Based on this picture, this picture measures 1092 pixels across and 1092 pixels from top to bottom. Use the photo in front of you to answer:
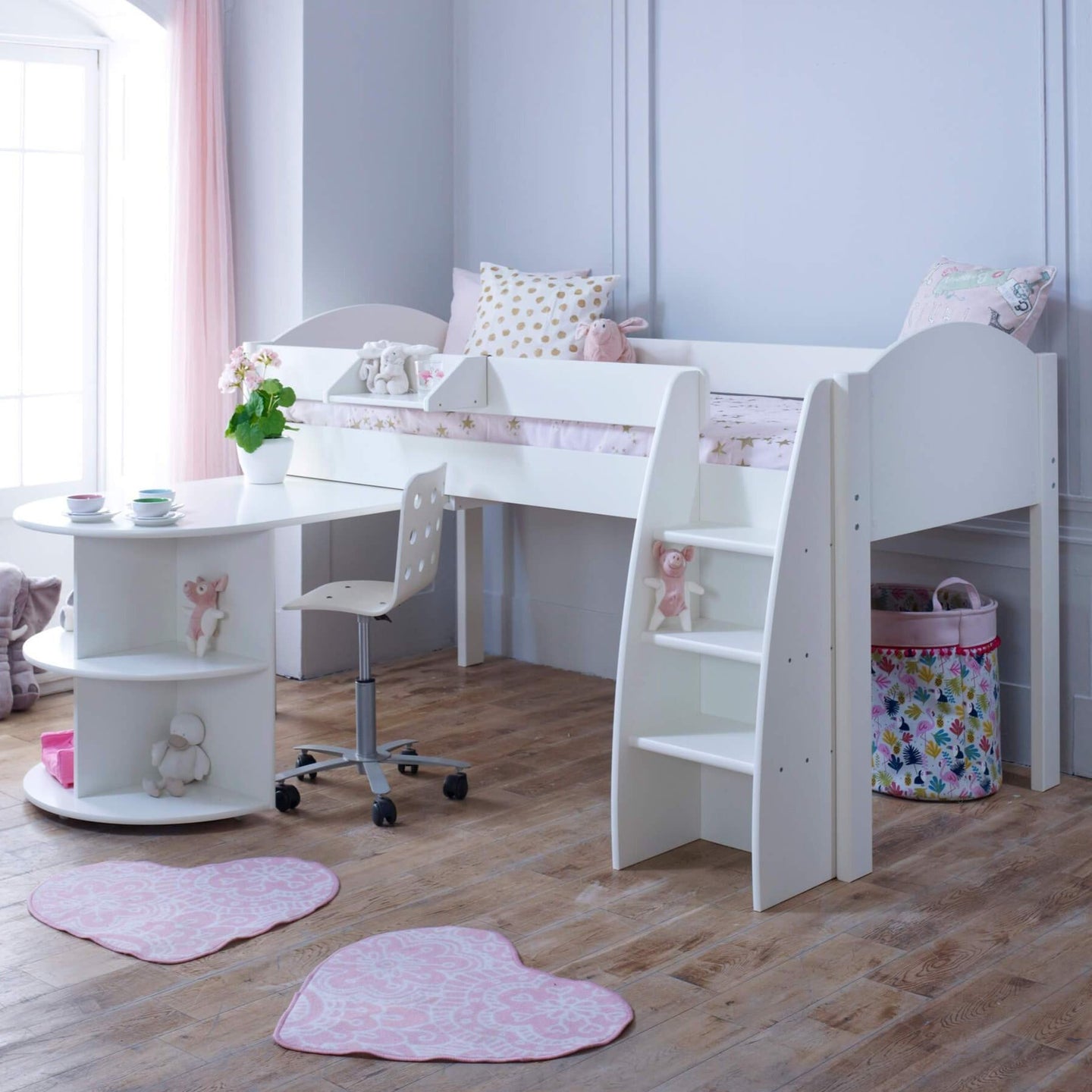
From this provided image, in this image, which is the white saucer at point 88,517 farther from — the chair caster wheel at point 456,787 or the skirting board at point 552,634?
the skirting board at point 552,634

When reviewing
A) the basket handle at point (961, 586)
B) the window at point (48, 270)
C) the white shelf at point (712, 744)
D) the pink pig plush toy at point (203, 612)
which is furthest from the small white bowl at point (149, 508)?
the basket handle at point (961, 586)

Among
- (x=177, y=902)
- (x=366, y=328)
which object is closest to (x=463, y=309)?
(x=366, y=328)

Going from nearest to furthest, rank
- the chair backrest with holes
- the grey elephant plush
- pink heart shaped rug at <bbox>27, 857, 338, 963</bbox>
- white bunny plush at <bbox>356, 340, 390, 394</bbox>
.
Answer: pink heart shaped rug at <bbox>27, 857, 338, 963</bbox>, the chair backrest with holes, white bunny plush at <bbox>356, 340, 390, 394</bbox>, the grey elephant plush

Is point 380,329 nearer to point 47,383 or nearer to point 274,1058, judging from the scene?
point 47,383

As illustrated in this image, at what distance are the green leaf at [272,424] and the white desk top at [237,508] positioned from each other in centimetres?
13

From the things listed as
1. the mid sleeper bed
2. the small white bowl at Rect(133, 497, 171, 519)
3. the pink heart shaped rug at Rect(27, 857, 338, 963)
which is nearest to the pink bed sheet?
the mid sleeper bed

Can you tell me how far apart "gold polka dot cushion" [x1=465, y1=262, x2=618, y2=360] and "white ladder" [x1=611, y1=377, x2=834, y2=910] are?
114 centimetres

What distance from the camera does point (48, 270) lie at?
4.07m

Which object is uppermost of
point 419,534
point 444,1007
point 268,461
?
point 268,461

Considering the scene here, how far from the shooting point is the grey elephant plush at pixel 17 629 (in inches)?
146

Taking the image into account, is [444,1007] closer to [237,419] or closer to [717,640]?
[717,640]

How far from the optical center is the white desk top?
9.32 ft

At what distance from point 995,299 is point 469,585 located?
72.4 inches

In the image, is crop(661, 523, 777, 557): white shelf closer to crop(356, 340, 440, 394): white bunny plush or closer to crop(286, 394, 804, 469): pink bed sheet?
crop(286, 394, 804, 469): pink bed sheet
